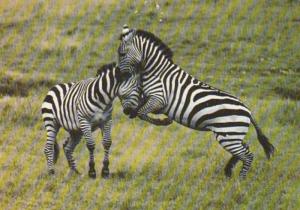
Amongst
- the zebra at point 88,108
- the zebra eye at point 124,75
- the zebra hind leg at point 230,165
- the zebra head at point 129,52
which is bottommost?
the zebra hind leg at point 230,165

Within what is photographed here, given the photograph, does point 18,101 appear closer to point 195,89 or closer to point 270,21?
point 195,89

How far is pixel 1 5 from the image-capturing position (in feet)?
32.7

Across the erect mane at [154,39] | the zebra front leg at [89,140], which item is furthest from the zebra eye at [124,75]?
Answer: the zebra front leg at [89,140]

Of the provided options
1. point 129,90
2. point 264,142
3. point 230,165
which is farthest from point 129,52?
point 264,142

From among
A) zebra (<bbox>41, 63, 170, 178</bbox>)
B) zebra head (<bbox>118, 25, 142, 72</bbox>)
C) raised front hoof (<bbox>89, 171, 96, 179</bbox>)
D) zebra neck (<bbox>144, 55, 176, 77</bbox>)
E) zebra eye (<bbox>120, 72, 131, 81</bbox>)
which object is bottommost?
raised front hoof (<bbox>89, 171, 96, 179</bbox>)

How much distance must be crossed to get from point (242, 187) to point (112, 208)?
1.43 meters

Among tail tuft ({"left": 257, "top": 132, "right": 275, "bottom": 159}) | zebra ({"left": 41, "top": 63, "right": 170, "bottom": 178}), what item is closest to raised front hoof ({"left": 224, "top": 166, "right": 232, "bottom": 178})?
tail tuft ({"left": 257, "top": 132, "right": 275, "bottom": 159})

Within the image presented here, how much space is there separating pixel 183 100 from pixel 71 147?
58.9 inches

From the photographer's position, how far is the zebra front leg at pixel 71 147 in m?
7.63

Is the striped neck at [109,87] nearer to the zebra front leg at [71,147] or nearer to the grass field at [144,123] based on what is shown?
the zebra front leg at [71,147]

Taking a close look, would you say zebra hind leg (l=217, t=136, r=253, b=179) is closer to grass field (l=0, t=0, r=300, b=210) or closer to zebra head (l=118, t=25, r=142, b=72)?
grass field (l=0, t=0, r=300, b=210)

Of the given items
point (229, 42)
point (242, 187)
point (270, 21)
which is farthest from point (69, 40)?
point (242, 187)

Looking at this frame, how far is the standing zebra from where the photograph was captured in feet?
23.2

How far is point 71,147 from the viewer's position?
7.69m
